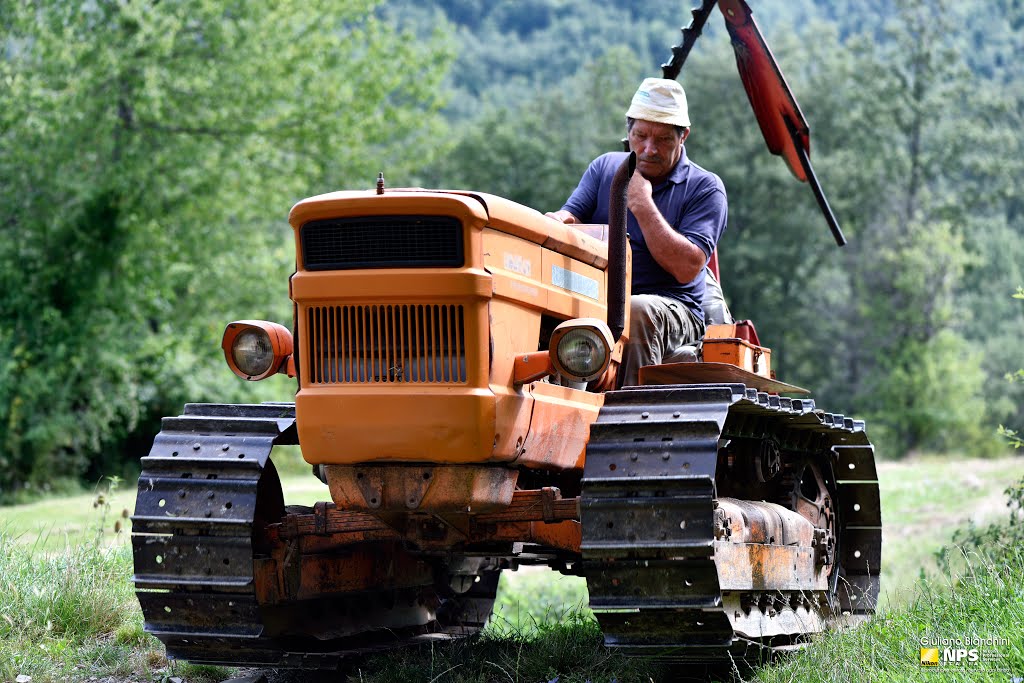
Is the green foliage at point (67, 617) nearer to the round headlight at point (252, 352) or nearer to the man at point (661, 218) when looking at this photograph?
the round headlight at point (252, 352)

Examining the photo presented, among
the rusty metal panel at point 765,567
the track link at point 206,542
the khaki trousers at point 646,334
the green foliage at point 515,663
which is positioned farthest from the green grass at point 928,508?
the track link at point 206,542

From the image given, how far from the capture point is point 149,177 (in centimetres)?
1994

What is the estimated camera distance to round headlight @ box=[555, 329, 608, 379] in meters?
4.95

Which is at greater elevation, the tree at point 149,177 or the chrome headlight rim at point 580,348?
the tree at point 149,177

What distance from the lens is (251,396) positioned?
24.8 meters

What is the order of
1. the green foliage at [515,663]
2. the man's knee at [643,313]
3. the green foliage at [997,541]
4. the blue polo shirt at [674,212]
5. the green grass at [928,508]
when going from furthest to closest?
the green grass at [928,508] < the green foliage at [997,541] < the blue polo shirt at [674,212] < the man's knee at [643,313] < the green foliage at [515,663]

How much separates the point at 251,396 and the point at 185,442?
1926 centimetres

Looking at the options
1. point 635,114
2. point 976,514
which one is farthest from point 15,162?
point 635,114

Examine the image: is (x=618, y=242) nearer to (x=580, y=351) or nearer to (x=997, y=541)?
(x=580, y=351)

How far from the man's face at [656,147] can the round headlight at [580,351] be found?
1.88m

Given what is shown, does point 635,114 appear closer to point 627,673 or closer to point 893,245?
point 627,673

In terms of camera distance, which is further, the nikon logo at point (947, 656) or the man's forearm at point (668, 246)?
the man's forearm at point (668, 246)

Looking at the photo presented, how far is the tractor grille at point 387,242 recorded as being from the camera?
195 inches

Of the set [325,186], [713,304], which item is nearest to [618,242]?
[713,304]
